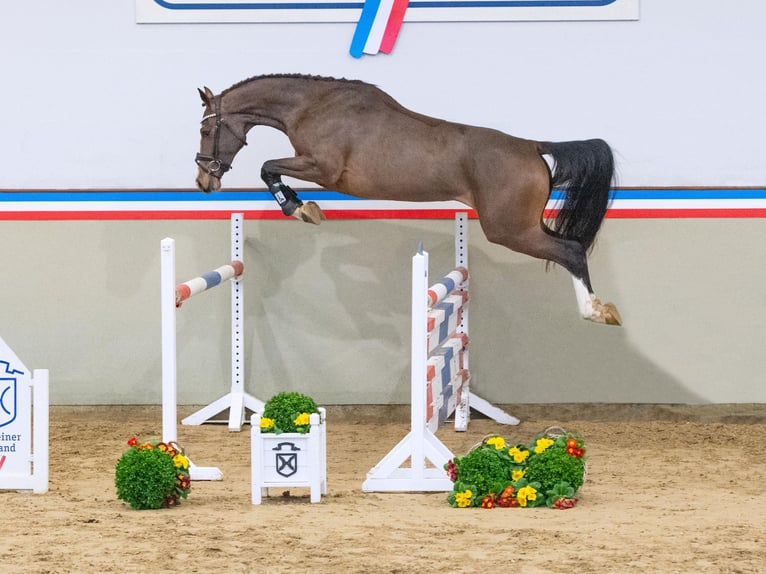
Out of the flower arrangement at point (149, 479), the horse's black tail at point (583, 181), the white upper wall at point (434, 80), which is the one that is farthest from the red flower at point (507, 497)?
the white upper wall at point (434, 80)

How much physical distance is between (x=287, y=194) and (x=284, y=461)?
1.51 metres

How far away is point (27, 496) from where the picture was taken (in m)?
4.38

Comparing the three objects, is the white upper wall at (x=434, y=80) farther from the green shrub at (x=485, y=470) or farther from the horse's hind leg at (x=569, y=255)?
the green shrub at (x=485, y=470)

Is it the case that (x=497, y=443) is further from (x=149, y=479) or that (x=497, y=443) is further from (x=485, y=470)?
(x=149, y=479)

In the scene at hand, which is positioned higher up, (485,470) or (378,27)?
(378,27)

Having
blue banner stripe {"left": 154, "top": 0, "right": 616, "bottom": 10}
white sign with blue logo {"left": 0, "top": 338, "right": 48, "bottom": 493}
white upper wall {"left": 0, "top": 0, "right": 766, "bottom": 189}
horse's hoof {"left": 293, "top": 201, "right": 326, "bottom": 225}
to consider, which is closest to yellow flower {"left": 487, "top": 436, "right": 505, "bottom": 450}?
horse's hoof {"left": 293, "top": 201, "right": 326, "bottom": 225}

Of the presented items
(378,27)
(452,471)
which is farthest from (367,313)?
(452,471)

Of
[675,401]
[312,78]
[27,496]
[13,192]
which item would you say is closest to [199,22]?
[312,78]

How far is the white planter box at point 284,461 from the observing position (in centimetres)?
423

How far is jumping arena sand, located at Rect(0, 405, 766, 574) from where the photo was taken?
3.38 m

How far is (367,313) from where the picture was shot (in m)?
6.20

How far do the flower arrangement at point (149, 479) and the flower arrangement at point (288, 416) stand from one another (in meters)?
0.35

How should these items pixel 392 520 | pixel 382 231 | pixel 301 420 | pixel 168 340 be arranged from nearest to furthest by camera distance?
pixel 392 520 < pixel 301 420 < pixel 168 340 < pixel 382 231

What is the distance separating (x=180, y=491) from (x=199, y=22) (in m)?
2.75
